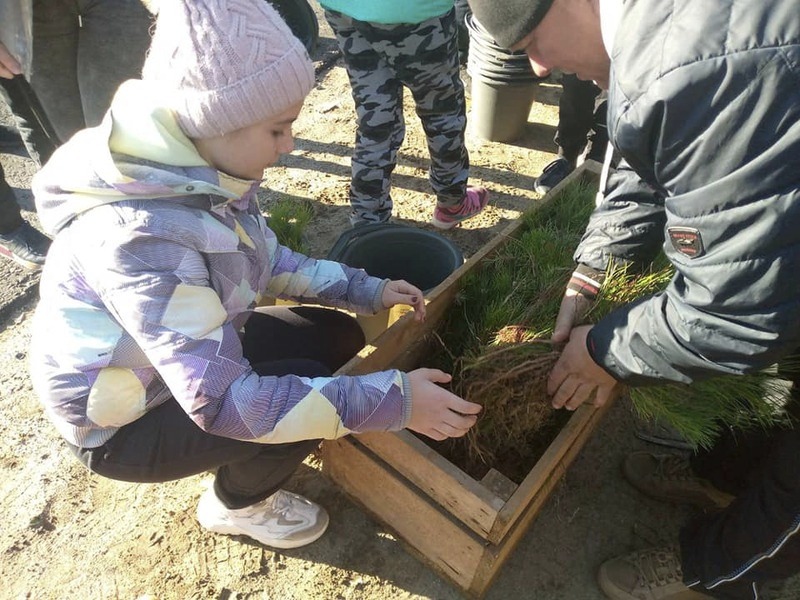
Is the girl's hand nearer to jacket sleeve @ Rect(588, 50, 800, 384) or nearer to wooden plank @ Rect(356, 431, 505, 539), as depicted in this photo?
wooden plank @ Rect(356, 431, 505, 539)

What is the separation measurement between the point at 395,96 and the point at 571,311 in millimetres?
1234

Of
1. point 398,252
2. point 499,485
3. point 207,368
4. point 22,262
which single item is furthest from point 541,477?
point 22,262

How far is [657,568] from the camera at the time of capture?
Answer: 173cm

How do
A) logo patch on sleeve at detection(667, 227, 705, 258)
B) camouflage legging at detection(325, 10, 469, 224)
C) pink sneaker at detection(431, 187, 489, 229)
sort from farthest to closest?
pink sneaker at detection(431, 187, 489, 229)
camouflage legging at detection(325, 10, 469, 224)
logo patch on sleeve at detection(667, 227, 705, 258)

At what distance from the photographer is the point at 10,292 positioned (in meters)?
2.64

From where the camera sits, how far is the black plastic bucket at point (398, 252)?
2.09m

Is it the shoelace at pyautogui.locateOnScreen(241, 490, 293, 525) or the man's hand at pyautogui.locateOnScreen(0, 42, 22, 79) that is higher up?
the man's hand at pyautogui.locateOnScreen(0, 42, 22, 79)

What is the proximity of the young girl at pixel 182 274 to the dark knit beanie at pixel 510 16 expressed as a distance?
362 millimetres

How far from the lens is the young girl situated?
1.10 metres

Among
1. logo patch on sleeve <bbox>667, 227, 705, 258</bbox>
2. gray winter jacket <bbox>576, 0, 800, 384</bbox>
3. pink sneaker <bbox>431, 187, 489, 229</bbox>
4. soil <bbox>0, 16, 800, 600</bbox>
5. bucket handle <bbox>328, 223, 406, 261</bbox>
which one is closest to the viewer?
gray winter jacket <bbox>576, 0, 800, 384</bbox>

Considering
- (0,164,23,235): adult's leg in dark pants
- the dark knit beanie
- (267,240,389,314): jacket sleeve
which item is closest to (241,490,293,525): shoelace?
(267,240,389,314): jacket sleeve

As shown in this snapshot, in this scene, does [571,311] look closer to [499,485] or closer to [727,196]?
[499,485]

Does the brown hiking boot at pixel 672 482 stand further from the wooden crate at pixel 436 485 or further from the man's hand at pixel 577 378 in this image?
the man's hand at pixel 577 378

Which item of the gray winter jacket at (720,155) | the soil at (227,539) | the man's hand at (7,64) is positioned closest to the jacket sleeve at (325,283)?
the soil at (227,539)
